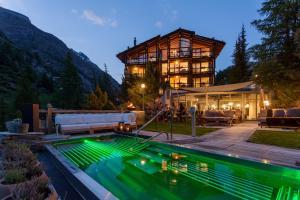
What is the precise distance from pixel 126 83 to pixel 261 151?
48.7 feet

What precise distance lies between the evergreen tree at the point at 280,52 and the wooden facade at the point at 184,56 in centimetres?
1279

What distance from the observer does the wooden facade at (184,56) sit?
29156 millimetres

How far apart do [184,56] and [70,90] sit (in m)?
15.1

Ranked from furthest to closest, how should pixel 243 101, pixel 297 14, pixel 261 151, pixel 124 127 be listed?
1. pixel 243 101
2. pixel 297 14
3. pixel 124 127
4. pixel 261 151

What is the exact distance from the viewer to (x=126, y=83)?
768 inches

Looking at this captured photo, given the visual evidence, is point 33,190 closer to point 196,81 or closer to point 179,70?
point 179,70

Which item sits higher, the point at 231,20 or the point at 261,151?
the point at 231,20

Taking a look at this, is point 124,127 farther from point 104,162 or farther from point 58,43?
point 58,43

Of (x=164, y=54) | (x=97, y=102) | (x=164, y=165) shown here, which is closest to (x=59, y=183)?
(x=164, y=165)

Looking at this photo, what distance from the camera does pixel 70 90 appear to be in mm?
20641

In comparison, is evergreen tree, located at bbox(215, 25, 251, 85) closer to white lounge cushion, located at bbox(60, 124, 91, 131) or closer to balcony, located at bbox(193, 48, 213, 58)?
balcony, located at bbox(193, 48, 213, 58)

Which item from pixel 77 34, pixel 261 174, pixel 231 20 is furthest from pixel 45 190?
pixel 77 34

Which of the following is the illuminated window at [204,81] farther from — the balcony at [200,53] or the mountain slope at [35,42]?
the mountain slope at [35,42]

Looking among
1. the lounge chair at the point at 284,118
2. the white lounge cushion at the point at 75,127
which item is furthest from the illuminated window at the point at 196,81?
the white lounge cushion at the point at 75,127
